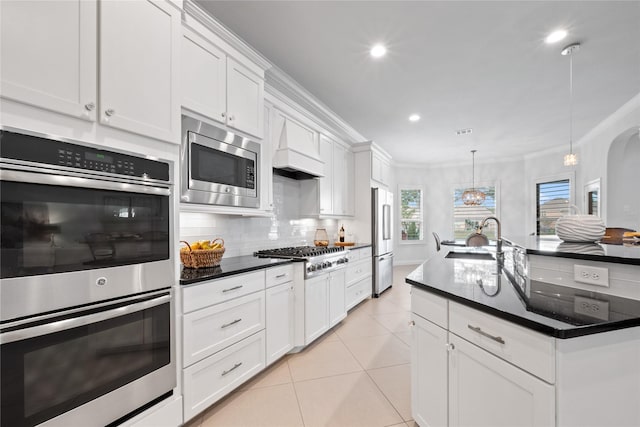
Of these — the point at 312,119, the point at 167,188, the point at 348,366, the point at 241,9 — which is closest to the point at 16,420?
the point at 167,188

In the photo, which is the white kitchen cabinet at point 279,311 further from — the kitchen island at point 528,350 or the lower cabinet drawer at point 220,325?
the kitchen island at point 528,350

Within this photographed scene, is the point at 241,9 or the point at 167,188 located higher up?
the point at 241,9

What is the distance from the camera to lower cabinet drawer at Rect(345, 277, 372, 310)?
4.00 metres

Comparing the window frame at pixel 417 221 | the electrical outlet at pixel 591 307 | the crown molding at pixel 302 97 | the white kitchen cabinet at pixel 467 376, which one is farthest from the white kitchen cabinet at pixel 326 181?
the window frame at pixel 417 221

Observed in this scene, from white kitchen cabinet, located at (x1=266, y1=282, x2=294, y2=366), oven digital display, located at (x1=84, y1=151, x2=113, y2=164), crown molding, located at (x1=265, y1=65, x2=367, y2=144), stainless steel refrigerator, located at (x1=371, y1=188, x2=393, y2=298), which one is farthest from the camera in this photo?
stainless steel refrigerator, located at (x1=371, y1=188, x2=393, y2=298)

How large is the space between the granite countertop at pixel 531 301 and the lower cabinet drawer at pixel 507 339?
41 mm

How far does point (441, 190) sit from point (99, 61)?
327 inches

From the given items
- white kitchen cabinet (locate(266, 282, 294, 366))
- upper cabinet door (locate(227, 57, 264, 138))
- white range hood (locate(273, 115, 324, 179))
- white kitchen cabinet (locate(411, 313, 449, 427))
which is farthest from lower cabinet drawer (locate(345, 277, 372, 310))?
upper cabinet door (locate(227, 57, 264, 138))

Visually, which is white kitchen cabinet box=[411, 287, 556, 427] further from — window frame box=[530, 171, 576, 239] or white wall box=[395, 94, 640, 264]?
window frame box=[530, 171, 576, 239]

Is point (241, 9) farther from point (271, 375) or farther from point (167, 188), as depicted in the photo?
point (271, 375)

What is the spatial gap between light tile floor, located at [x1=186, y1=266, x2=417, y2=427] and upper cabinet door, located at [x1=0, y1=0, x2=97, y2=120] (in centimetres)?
196

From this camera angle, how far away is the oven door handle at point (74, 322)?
43.4 inches

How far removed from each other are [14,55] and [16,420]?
1.39 meters

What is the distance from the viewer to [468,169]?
807cm
